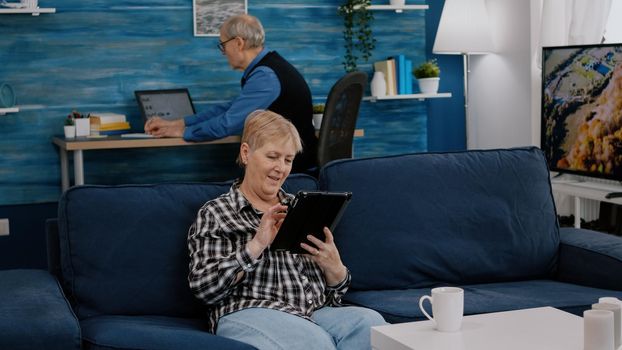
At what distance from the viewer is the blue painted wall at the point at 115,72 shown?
533 centimetres

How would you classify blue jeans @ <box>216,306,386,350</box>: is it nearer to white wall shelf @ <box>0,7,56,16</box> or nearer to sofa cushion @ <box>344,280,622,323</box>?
sofa cushion @ <box>344,280,622,323</box>

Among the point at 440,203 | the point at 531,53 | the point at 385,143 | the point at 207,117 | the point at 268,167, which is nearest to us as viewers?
the point at 268,167

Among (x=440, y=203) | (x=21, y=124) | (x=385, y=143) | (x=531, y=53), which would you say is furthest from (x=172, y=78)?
(x=440, y=203)

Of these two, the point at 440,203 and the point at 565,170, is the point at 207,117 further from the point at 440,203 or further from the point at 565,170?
the point at 440,203

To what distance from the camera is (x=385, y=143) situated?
20.1ft

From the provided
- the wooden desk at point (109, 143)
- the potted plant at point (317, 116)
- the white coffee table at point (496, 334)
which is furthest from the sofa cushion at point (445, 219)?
the potted plant at point (317, 116)

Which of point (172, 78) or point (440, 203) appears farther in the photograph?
point (172, 78)

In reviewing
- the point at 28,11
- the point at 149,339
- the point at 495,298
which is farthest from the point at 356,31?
the point at 149,339

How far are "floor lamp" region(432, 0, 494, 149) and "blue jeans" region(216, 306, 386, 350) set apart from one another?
3385 millimetres

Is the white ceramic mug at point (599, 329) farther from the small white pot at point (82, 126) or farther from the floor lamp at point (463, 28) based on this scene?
the floor lamp at point (463, 28)

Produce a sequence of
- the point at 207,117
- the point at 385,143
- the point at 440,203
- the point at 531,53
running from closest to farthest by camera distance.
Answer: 1. the point at 440,203
2. the point at 207,117
3. the point at 531,53
4. the point at 385,143

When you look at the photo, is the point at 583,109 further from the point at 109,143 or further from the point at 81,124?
the point at 81,124

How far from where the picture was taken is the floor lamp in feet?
18.7

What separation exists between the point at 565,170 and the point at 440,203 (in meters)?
1.77
